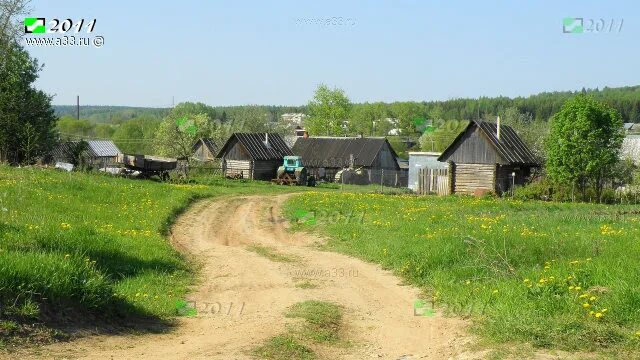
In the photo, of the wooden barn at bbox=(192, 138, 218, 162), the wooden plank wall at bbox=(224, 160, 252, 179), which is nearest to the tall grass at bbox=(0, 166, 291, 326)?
the wooden plank wall at bbox=(224, 160, 252, 179)

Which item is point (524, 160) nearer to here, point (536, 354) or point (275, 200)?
point (275, 200)

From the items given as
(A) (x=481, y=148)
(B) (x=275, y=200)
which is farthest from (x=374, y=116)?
(B) (x=275, y=200)

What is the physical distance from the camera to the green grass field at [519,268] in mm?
9352

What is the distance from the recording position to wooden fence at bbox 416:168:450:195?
167ft

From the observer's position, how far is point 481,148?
4862cm

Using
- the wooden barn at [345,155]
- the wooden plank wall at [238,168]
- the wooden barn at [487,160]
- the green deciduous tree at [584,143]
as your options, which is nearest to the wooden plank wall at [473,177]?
the wooden barn at [487,160]

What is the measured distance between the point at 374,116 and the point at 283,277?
142295 millimetres

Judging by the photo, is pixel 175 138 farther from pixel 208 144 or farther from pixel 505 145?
pixel 505 145

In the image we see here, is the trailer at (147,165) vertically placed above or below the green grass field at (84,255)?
above

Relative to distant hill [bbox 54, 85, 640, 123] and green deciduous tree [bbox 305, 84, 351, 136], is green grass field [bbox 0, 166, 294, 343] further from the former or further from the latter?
distant hill [bbox 54, 85, 640, 123]

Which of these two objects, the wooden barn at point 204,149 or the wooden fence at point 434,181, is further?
the wooden barn at point 204,149

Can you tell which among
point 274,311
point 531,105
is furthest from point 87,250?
point 531,105

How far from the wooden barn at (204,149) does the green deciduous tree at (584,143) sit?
46809 mm

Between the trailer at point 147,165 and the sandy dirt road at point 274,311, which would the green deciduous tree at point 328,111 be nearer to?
the trailer at point 147,165
